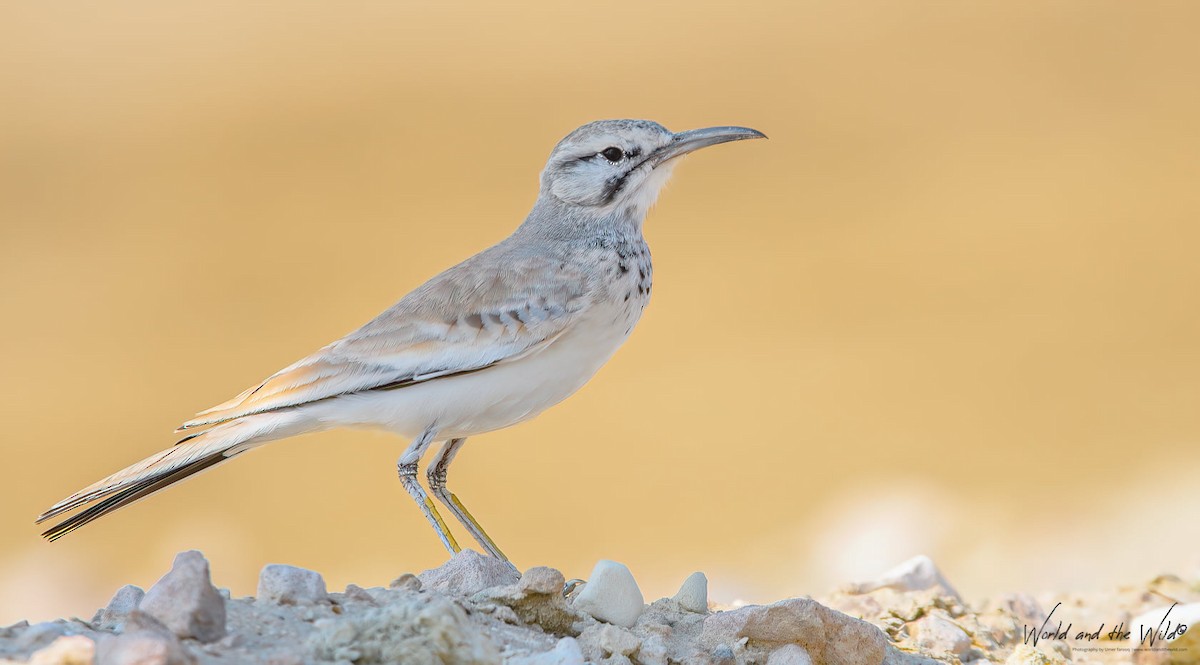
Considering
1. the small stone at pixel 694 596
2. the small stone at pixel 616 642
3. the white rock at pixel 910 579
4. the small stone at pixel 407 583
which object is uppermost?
the white rock at pixel 910 579

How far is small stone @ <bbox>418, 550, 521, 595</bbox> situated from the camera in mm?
5324

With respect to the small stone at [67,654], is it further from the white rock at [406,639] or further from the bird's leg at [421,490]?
the bird's leg at [421,490]

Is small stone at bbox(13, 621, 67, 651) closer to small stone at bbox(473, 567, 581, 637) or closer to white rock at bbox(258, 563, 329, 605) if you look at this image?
white rock at bbox(258, 563, 329, 605)

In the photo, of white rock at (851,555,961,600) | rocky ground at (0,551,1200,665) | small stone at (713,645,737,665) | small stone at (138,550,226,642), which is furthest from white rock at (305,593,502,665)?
white rock at (851,555,961,600)

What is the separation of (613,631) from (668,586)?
22.4 feet

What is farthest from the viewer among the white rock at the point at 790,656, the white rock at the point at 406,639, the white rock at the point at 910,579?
the white rock at the point at 910,579

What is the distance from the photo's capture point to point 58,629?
424 cm

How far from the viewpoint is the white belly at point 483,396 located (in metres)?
6.29

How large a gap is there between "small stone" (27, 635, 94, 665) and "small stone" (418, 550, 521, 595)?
69.5 inches

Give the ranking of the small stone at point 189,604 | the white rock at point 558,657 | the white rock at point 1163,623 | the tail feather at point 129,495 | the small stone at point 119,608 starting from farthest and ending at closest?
the white rock at point 1163,623, the tail feather at point 129,495, the small stone at point 119,608, the white rock at point 558,657, the small stone at point 189,604

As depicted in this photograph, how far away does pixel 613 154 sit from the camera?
727 centimetres

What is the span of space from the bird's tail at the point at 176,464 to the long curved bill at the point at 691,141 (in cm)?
254

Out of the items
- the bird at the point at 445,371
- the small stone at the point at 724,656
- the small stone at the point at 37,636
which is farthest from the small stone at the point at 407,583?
the small stone at the point at 37,636

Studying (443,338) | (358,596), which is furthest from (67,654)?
(443,338)
